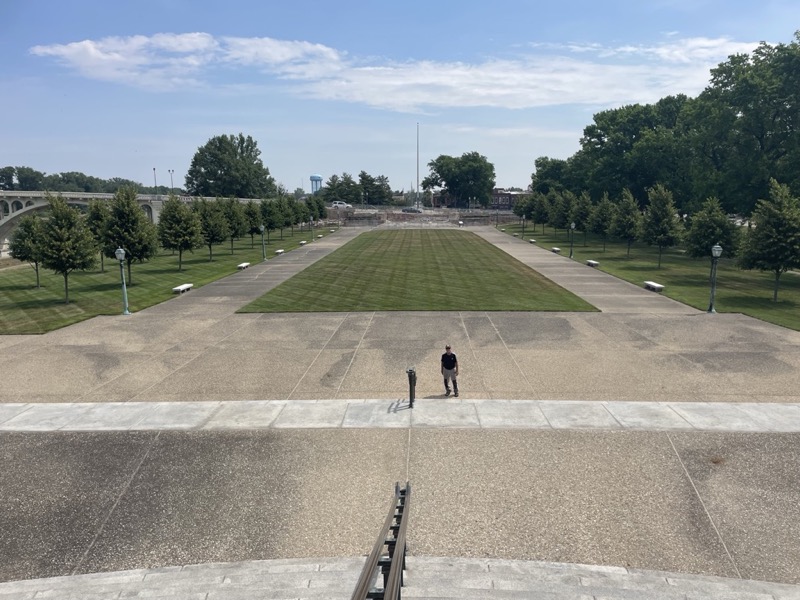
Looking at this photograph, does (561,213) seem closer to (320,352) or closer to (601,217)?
(601,217)

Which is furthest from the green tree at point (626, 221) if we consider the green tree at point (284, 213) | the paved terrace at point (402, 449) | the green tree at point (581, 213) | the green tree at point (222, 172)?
the green tree at point (222, 172)

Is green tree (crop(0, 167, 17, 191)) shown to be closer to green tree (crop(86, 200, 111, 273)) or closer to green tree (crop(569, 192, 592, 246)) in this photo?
green tree (crop(86, 200, 111, 273))

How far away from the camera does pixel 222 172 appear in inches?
5217

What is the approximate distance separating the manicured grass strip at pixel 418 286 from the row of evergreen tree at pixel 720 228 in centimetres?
994

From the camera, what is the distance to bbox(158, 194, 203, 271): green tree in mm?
Answer: 39438

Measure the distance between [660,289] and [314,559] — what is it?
90.4ft

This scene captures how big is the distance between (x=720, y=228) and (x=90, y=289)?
4018 cm

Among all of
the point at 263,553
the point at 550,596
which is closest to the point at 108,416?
the point at 263,553

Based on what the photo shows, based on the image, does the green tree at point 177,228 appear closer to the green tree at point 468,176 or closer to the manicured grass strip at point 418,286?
the manicured grass strip at point 418,286

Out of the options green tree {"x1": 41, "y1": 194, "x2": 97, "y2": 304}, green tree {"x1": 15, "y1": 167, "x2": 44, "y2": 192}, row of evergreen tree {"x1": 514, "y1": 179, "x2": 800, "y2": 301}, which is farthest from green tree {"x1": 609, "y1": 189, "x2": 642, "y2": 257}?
green tree {"x1": 15, "y1": 167, "x2": 44, "y2": 192}

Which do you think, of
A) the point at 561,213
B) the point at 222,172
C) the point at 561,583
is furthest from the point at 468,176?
the point at 561,583

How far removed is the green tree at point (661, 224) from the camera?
4184 cm

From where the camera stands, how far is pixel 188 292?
3078 centimetres

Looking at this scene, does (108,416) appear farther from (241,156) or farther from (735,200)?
(241,156)
